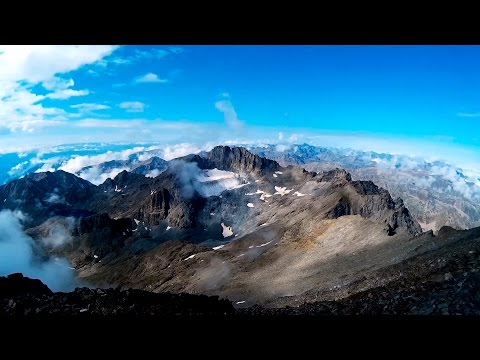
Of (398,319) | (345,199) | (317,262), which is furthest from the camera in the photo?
(345,199)

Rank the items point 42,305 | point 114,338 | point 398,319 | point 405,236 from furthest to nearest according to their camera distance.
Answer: point 405,236 → point 42,305 → point 398,319 → point 114,338

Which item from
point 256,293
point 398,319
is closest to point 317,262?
point 256,293

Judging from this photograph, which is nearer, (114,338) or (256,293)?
(114,338)
